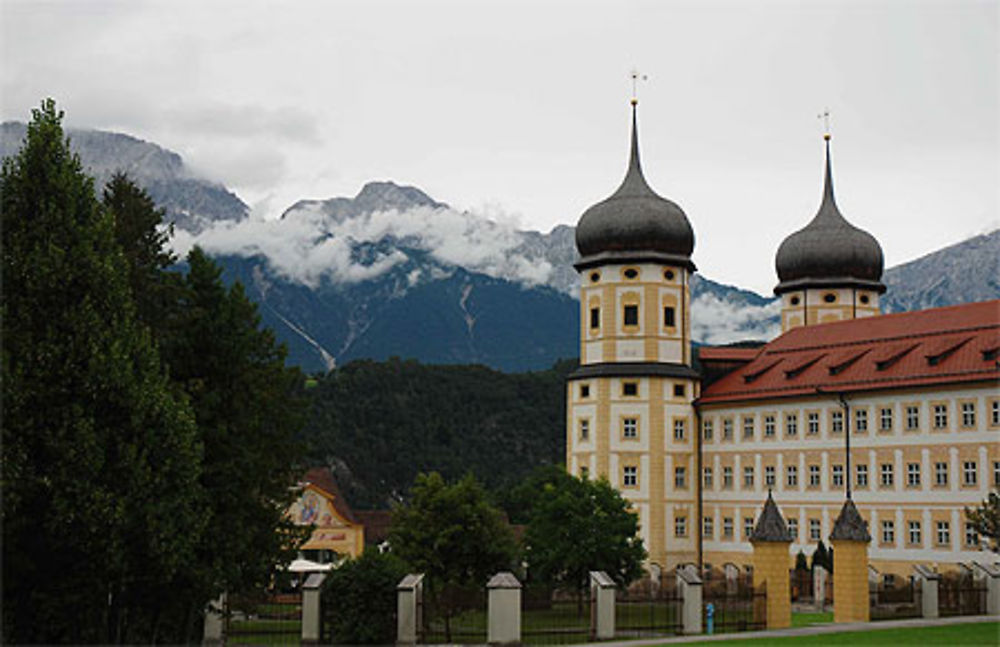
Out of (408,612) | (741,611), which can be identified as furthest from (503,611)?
(741,611)

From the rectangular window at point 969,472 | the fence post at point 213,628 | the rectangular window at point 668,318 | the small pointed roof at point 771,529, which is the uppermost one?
the rectangular window at point 668,318

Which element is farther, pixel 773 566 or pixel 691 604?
pixel 773 566

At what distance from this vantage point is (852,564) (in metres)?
38.0

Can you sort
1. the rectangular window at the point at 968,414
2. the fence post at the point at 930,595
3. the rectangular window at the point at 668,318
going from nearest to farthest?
the fence post at the point at 930,595
the rectangular window at the point at 968,414
the rectangular window at the point at 668,318

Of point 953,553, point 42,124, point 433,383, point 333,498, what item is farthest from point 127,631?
point 433,383

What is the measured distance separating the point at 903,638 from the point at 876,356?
89.6 ft

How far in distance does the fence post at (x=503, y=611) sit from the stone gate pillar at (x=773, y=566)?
8.95m

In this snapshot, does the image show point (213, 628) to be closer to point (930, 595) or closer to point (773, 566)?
point (773, 566)

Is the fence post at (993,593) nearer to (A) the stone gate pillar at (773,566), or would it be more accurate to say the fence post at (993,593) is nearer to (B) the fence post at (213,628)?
(A) the stone gate pillar at (773,566)

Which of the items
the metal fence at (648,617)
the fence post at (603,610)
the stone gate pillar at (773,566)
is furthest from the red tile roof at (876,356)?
the fence post at (603,610)

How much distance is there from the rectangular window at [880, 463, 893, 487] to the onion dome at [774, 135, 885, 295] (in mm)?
21100

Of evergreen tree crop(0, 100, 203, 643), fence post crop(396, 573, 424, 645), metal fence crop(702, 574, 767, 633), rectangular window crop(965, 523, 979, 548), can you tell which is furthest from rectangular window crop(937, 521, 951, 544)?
evergreen tree crop(0, 100, 203, 643)

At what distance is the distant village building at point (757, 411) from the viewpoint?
53.0 metres

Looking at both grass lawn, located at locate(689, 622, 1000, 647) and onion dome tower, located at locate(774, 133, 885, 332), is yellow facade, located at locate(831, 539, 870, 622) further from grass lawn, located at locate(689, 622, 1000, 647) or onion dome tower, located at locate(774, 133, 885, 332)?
onion dome tower, located at locate(774, 133, 885, 332)
